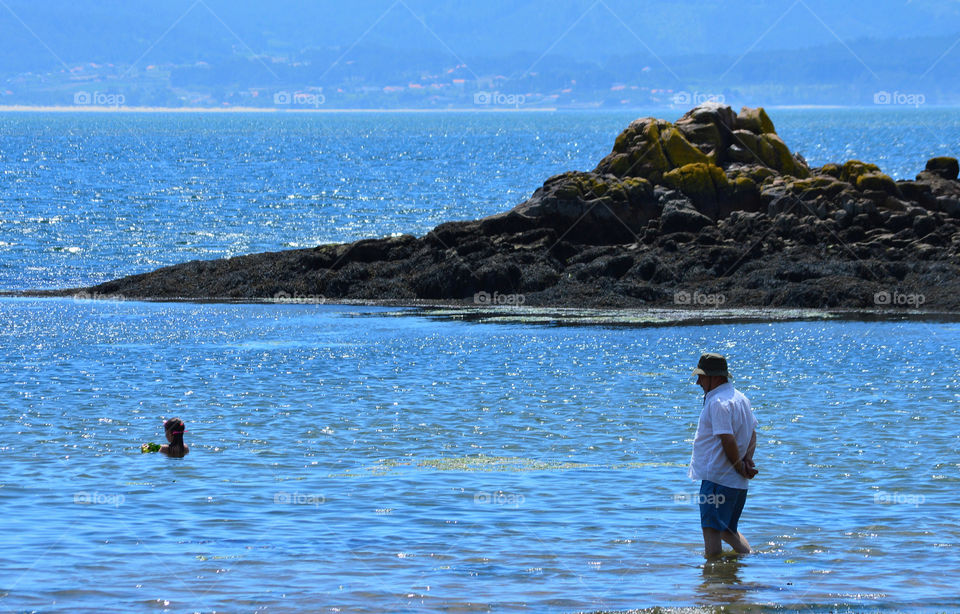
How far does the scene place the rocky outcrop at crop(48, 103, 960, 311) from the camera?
121 feet

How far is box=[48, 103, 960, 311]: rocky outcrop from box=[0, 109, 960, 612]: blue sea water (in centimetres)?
344

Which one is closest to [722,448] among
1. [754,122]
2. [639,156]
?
[639,156]

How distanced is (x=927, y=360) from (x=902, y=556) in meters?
14.6

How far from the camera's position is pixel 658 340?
30.0 m

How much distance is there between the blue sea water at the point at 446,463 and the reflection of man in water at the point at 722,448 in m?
0.60

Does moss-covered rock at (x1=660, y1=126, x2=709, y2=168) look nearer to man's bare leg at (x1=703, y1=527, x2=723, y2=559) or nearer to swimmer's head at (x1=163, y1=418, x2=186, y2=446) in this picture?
swimmer's head at (x1=163, y1=418, x2=186, y2=446)

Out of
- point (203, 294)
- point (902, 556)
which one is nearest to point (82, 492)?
point (902, 556)

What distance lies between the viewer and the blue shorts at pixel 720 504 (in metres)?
12.2

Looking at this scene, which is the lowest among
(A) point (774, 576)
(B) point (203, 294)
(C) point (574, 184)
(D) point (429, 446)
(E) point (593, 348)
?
(A) point (774, 576)

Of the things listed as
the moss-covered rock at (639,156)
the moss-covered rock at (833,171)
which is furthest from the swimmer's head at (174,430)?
the moss-covered rock at (833,171)

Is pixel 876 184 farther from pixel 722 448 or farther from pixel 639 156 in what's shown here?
pixel 722 448

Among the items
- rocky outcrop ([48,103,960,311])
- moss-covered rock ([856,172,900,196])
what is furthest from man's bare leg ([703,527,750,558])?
moss-covered rock ([856,172,900,196])

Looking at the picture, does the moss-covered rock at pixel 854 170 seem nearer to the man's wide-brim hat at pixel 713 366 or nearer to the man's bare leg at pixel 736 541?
the man's bare leg at pixel 736 541

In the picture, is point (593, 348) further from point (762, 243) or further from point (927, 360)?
point (762, 243)
